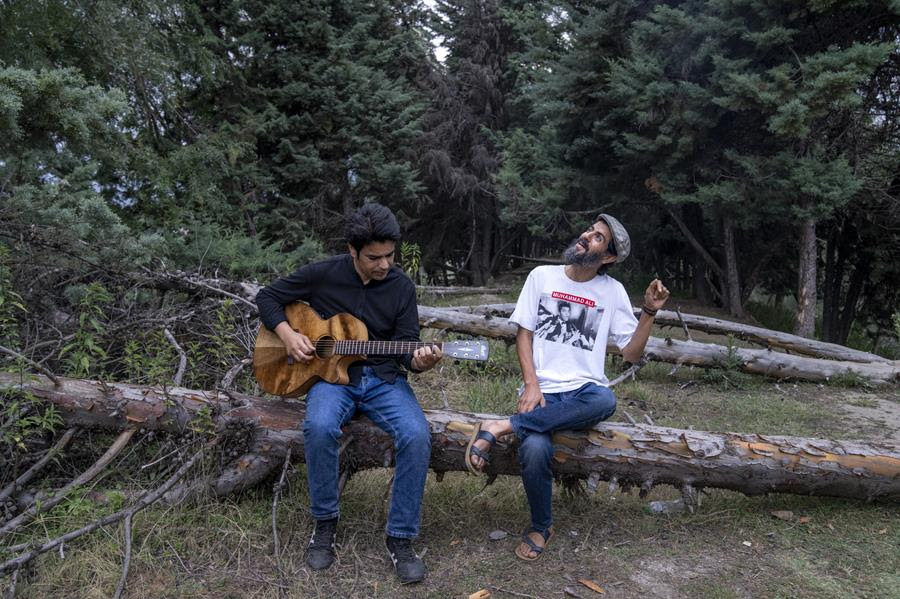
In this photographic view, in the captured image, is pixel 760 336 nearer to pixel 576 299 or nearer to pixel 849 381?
pixel 849 381

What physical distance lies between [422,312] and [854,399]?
4.65m

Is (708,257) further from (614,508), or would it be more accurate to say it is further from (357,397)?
(357,397)

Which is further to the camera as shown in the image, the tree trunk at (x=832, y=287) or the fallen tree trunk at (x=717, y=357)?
the tree trunk at (x=832, y=287)

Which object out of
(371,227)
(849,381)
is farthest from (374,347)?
(849,381)

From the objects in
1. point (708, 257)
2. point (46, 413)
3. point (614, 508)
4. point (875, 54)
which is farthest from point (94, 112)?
point (708, 257)

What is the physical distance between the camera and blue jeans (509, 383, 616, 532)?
314 cm

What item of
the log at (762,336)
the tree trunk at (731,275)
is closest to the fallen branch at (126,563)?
the log at (762,336)

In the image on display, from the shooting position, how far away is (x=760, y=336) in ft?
25.7

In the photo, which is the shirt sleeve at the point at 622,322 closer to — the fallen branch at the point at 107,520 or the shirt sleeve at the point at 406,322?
the shirt sleeve at the point at 406,322

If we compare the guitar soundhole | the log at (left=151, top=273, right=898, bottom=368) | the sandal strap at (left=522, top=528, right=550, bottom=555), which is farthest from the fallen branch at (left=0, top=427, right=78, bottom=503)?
the log at (left=151, top=273, right=898, bottom=368)

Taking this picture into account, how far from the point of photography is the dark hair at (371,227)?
3.21 meters

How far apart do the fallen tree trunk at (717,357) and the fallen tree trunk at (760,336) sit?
0.52 m

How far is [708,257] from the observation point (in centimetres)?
1130

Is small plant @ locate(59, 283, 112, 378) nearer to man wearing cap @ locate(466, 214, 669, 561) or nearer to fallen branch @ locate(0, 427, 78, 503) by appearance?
fallen branch @ locate(0, 427, 78, 503)
